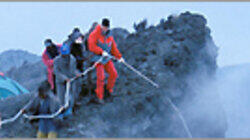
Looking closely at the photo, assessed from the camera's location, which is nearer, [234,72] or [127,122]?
[127,122]

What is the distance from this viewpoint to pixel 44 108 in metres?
5.63

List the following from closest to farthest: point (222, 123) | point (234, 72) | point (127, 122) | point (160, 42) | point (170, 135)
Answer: point (127, 122) < point (170, 135) < point (160, 42) < point (222, 123) < point (234, 72)

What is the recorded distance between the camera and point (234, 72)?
1622cm

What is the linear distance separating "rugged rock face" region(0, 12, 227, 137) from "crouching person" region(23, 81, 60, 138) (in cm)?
101

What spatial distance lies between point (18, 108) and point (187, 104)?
485 centimetres

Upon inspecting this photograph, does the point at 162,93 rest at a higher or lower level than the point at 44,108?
lower

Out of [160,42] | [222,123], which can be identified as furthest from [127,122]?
[222,123]

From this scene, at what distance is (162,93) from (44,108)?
408cm

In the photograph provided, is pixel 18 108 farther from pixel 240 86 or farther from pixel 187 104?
pixel 240 86

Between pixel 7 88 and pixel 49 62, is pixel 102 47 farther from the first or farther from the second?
pixel 7 88

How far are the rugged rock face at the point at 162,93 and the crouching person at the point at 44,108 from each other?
39.9 inches

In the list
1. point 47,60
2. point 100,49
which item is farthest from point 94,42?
point 47,60

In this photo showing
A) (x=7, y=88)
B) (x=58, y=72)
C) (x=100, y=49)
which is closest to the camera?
(x=58, y=72)

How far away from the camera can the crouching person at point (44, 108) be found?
18.5 ft
